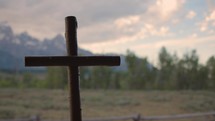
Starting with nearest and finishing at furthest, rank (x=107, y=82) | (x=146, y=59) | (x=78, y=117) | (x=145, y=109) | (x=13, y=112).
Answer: (x=78, y=117), (x=13, y=112), (x=145, y=109), (x=107, y=82), (x=146, y=59)

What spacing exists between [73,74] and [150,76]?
61966mm

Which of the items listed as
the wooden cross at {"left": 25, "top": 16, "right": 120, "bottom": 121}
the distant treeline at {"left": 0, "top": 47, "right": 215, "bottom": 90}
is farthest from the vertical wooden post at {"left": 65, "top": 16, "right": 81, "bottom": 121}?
the distant treeline at {"left": 0, "top": 47, "right": 215, "bottom": 90}

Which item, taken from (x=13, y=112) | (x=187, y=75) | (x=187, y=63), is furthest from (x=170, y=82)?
(x=13, y=112)

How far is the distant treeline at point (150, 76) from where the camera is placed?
60219 millimetres

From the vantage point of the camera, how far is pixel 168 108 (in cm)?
2425

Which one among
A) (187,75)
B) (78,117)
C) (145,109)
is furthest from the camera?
(187,75)

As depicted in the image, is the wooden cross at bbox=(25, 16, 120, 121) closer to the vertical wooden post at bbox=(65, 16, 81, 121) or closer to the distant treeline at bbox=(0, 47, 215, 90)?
the vertical wooden post at bbox=(65, 16, 81, 121)

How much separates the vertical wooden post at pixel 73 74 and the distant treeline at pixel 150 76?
55.8m

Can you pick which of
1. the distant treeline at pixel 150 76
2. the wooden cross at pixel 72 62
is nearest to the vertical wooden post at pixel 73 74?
the wooden cross at pixel 72 62

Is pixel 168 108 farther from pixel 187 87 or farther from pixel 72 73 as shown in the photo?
pixel 187 87

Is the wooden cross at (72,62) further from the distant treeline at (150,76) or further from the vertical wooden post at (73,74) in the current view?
the distant treeline at (150,76)

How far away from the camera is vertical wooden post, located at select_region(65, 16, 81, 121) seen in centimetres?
312

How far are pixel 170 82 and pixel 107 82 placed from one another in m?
12.4

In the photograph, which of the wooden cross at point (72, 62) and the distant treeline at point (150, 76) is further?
the distant treeline at point (150, 76)
